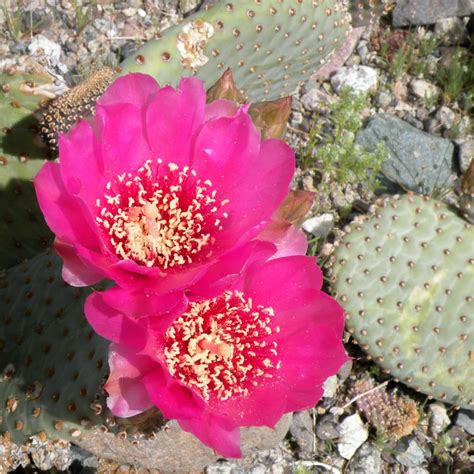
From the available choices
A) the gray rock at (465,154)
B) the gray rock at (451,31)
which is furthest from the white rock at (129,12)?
the gray rock at (465,154)

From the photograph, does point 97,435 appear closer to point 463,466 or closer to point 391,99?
point 463,466

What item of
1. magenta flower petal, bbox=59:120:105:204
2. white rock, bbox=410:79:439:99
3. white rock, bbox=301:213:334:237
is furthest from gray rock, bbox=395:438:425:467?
magenta flower petal, bbox=59:120:105:204

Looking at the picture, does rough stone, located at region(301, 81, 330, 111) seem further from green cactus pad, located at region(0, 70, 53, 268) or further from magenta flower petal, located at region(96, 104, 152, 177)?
magenta flower petal, located at region(96, 104, 152, 177)

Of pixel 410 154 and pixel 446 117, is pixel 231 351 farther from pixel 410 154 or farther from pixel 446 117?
pixel 446 117

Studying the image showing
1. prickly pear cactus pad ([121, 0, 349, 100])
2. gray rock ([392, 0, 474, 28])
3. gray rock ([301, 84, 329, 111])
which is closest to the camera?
prickly pear cactus pad ([121, 0, 349, 100])

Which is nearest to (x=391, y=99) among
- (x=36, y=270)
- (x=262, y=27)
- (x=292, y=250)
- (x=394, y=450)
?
(x=262, y=27)

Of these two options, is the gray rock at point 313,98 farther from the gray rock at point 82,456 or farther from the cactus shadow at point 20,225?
the gray rock at point 82,456
